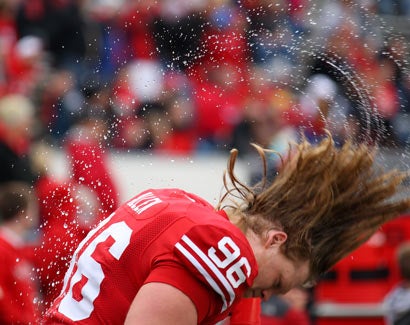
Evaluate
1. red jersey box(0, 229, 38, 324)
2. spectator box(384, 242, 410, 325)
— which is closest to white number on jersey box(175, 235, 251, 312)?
red jersey box(0, 229, 38, 324)

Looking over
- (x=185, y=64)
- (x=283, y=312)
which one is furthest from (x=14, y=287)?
(x=185, y=64)

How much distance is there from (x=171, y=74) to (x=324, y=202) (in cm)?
566

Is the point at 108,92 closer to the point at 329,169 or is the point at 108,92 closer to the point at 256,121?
A: the point at 256,121

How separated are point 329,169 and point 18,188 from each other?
11.5 feet

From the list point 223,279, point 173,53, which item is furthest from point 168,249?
point 173,53

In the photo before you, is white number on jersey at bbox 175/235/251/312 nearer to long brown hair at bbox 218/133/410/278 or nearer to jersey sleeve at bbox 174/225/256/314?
jersey sleeve at bbox 174/225/256/314

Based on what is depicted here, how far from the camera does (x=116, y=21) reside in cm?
912

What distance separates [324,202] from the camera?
109 inches

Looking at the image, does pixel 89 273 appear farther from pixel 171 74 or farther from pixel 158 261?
pixel 171 74

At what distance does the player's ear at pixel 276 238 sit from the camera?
274 centimetres

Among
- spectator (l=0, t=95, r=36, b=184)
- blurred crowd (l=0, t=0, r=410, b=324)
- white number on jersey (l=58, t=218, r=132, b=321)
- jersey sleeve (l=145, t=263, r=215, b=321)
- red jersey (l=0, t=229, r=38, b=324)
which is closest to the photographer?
jersey sleeve (l=145, t=263, r=215, b=321)

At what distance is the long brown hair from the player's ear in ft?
0.06

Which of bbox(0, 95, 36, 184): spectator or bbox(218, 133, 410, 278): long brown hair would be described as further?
bbox(0, 95, 36, 184): spectator

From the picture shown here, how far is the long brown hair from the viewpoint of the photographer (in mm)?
2764
